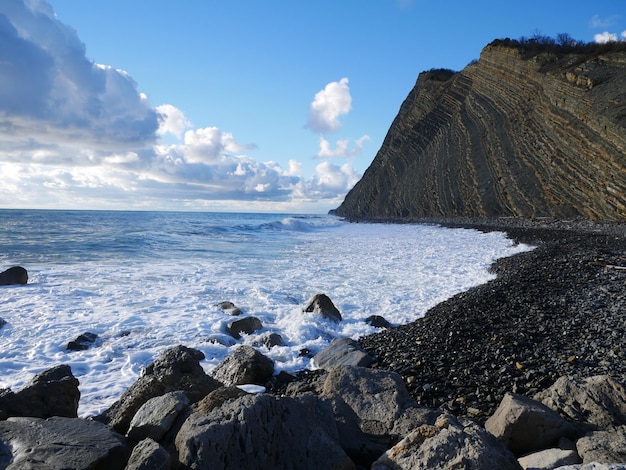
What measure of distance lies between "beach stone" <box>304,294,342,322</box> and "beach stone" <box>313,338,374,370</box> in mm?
1870

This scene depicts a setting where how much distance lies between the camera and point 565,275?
10.1 meters

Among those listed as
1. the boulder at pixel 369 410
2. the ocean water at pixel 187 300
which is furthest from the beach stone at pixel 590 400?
the ocean water at pixel 187 300

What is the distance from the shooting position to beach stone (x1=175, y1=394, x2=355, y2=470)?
2748mm

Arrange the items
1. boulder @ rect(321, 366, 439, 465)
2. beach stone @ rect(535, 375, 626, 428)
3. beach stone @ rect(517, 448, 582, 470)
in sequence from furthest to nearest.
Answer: beach stone @ rect(535, 375, 626, 428)
boulder @ rect(321, 366, 439, 465)
beach stone @ rect(517, 448, 582, 470)

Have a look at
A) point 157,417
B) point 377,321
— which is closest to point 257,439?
point 157,417

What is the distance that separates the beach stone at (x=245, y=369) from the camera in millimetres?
5633

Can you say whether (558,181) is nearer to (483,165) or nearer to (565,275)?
(483,165)

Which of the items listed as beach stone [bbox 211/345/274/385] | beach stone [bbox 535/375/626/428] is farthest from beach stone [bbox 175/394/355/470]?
beach stone [bbox 211/345/274/385]

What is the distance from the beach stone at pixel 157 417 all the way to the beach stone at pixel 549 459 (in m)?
2.83

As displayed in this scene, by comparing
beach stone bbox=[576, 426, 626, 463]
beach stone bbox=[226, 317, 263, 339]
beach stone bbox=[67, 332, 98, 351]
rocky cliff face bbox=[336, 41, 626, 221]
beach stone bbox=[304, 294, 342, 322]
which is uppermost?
rocky cliff face bbox=[336, 41, 626, 221]

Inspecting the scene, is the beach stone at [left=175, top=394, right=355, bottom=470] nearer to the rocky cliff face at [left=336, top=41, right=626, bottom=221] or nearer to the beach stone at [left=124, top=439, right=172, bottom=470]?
the beach stone at [left=124, top=439, right=172, bottom=470]

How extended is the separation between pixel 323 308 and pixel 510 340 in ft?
12.5

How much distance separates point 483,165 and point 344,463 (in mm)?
39898

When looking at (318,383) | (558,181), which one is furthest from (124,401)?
(558,181)
